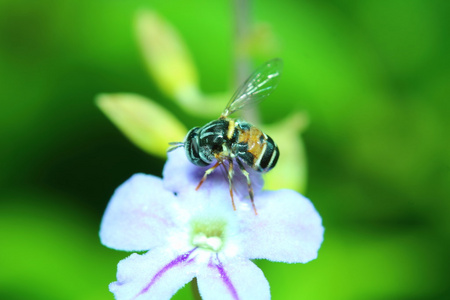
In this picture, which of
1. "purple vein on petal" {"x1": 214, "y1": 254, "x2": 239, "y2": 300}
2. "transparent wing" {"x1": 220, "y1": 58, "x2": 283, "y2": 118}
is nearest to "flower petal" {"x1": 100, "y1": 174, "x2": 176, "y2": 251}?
"purple vein on petal" {"x1": 214, "y1": 254, "x2": 239, "y2": 300}

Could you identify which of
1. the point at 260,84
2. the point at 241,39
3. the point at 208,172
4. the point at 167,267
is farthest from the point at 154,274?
the point at 241,39

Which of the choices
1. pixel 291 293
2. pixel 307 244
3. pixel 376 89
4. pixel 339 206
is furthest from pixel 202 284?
pixel 376 89

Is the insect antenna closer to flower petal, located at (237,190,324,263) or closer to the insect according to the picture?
the insect

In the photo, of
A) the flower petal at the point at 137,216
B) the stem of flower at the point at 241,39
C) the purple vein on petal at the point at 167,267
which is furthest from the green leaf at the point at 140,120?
the purple vein on petal at the point at 167,267

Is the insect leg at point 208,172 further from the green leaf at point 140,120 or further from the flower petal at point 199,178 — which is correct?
the green leaf at point 140,120

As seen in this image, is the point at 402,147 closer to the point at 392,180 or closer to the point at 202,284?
the point at 392,180

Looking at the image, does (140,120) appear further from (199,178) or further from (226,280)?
(226,280)
